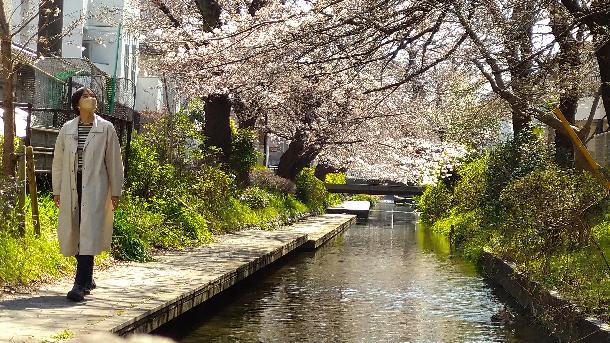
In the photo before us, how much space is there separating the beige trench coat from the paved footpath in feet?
1.79

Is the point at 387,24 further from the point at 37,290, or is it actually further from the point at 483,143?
the point at 483,143

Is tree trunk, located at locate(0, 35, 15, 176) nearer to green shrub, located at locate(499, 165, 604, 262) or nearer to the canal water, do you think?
the canal water

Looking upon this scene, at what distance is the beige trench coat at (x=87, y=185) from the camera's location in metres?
7.84

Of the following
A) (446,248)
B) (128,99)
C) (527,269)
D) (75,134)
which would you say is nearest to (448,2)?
(75,134)

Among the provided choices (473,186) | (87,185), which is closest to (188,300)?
(87,185)

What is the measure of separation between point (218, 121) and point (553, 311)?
14908mm

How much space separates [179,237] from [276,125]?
18.0m

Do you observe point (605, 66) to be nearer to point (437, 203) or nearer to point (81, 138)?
point (81, 138)

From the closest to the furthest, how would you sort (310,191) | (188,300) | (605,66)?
1. (188,300)
2. (605,66)
3. (310,191)

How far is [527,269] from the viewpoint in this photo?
12.0 m

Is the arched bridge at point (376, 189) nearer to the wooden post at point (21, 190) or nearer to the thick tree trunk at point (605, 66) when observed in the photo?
the thick tree trunk at point (605, 66)

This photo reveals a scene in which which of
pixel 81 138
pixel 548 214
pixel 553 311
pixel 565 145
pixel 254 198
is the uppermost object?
pixel 565 145

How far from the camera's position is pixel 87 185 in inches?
309

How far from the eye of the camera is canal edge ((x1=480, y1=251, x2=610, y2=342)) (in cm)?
807
